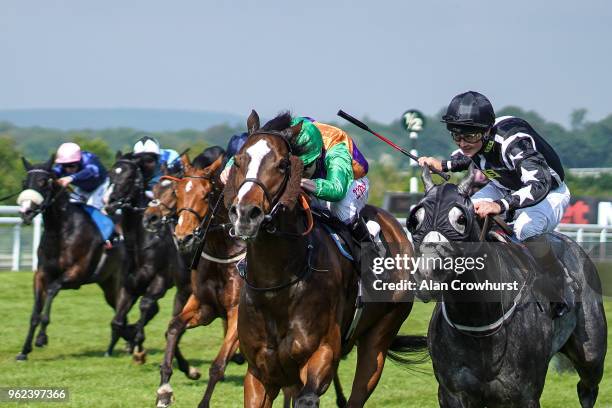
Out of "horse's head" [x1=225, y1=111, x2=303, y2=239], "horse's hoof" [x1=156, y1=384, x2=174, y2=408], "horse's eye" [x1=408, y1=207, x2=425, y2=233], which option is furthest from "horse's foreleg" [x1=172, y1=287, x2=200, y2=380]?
"horse's eye" [x1=408, y1=207, x2=425, y2=233]

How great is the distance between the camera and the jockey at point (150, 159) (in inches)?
432

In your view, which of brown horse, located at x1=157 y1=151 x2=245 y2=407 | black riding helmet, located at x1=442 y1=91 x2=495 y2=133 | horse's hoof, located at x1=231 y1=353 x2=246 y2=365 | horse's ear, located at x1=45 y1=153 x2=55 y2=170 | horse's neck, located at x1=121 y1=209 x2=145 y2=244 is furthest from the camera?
horse's ear, located at x1=45 y1=153 x2=55 y2=170

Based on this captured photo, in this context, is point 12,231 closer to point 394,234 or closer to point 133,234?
point 133,234

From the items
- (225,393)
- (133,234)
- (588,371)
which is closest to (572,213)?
(133,234)

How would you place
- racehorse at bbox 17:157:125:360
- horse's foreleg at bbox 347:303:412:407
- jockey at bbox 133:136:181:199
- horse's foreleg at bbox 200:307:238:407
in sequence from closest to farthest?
horse's foreleg at bbox 347:303:412:407 → horse's foreleg at bbox 200:307:238:407 → racehorse at bbox 17:157:125:360 → jockey at bbox 133:136:181:199

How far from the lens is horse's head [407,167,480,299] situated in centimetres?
434

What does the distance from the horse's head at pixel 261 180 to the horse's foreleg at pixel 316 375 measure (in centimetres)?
75

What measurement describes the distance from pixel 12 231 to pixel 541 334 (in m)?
12.2

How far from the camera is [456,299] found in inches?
189

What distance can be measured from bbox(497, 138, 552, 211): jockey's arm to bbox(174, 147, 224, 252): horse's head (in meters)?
3.17

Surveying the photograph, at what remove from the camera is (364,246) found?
6.02m

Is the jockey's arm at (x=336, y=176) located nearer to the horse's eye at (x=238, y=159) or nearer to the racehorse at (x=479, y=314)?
the horse's eye at (x=238, y=159)

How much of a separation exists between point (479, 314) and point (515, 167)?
0.80 metres

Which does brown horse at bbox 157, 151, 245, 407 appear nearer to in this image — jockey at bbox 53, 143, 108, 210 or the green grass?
the green grass
